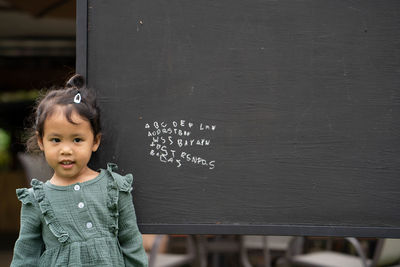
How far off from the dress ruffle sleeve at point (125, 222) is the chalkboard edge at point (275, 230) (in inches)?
5.9

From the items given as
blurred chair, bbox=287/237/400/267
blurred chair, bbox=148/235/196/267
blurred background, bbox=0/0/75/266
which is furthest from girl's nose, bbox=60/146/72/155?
blurred background, bbox=0/0/75/266

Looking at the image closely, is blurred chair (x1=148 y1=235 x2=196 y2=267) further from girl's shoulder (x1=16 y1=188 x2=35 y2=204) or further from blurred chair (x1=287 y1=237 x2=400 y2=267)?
girl's shoulder (x1=16 y1=188 x2=35 y2=204)

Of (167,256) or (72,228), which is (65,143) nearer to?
(72,228)

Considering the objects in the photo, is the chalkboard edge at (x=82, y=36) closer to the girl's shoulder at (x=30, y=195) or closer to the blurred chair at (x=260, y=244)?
the girl's shoulder at (x=30, y=195)

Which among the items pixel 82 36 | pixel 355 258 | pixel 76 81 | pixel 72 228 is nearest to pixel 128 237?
pixel 72 228

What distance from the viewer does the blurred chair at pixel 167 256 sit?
320 centimetres

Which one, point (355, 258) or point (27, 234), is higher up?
point (27, 234)

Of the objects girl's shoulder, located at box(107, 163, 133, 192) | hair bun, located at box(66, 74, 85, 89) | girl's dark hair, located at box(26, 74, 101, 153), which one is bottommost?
girl's shoulder, located at box(107, 163, 133, 192)

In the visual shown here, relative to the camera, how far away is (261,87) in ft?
6.55

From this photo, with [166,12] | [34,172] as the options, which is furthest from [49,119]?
[34,172]

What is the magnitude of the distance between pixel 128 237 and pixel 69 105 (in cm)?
54

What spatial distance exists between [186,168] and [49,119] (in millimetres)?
586

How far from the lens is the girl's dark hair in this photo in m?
1.77

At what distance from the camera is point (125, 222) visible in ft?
6.03
